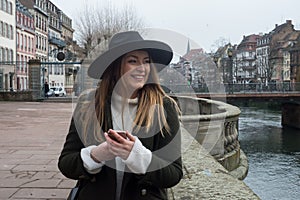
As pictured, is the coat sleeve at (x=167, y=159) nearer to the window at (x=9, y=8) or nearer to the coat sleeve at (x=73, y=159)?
the coat sleeve at (x=73, y=159)

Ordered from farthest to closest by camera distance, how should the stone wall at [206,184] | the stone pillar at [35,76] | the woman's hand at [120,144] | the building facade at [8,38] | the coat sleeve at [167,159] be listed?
the building facade at [8,38]
the stone pillar at [35,76]
the stone wall at [206,184]
the coat sleeve at [167,159]
the woman's hand at [120,144]

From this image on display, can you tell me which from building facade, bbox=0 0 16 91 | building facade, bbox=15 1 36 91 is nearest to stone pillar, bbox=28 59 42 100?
building facade, bbox=0 0 16 91

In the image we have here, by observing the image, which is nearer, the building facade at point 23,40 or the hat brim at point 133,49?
the hat brim at point 133,49

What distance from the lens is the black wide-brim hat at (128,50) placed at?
1.79 metres

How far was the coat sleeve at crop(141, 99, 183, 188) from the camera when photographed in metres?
1.72

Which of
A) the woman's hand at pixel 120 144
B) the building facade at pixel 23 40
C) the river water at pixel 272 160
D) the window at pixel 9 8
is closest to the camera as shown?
the woman's hand at pixel 120 144

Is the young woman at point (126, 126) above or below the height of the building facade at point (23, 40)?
below

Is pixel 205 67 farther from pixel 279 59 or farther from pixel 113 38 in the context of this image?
pixel 279 59

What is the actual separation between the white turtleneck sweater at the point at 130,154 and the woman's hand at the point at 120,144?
0.06ft

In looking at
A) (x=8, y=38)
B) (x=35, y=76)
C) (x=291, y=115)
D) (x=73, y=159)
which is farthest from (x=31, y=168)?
(x=8, y=38)

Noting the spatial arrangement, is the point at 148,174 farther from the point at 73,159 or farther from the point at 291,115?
the point at 291,115

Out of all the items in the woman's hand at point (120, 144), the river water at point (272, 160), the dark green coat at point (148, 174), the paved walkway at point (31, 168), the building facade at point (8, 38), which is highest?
the building facade at point (8, 38)

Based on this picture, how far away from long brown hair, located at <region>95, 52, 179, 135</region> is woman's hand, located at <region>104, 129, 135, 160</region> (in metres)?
0.15

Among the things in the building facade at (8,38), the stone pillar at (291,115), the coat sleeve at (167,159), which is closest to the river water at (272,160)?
the stone pillar at (291,115)
